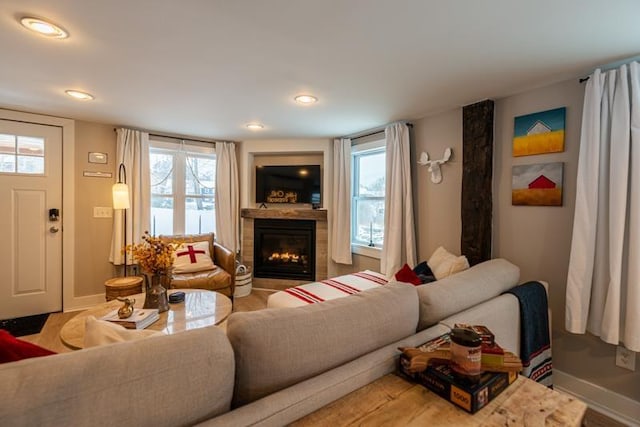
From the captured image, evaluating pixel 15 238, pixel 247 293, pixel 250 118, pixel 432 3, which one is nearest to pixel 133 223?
pixel 15 238

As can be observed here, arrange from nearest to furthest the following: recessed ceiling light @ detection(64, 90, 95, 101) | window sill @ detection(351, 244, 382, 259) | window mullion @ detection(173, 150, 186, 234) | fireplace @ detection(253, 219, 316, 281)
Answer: recessed ceiling light @ detection(64, 90, 95, 101)
window sill @ detection(351, 244, 382, 259)
window mullion @ detection(173, 150, 186, 234)
fireplace @ detection(253, 219, 316, 281)

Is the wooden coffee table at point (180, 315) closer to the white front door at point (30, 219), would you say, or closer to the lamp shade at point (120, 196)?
the lamp shade at point (120, 196)

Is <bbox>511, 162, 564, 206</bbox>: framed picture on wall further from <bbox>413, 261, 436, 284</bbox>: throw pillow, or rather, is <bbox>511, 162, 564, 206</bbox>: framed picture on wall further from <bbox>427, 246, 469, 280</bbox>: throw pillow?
<bbox>413, 261, 436, 284</bbox>: throw pillow

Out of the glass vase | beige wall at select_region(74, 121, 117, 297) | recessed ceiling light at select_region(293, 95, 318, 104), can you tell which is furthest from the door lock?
recessed ceiling light at select_region(293, 95, 318, 104)

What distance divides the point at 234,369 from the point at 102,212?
364cm

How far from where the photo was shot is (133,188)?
3.57m

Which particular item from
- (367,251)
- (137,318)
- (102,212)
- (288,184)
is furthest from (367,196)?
(102,212)

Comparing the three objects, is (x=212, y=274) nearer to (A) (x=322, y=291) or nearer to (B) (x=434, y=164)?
(A) (x=322, y=291)

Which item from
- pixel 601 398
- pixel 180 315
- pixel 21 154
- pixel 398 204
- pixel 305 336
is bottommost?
pixel 601 398

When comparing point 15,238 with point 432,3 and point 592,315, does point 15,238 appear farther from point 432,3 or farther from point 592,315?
point 592,315

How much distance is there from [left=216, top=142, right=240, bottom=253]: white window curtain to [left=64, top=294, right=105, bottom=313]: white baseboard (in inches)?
61.1

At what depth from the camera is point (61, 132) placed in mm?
3223

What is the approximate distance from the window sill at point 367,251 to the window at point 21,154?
3.77 m

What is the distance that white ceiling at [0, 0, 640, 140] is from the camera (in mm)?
1353
